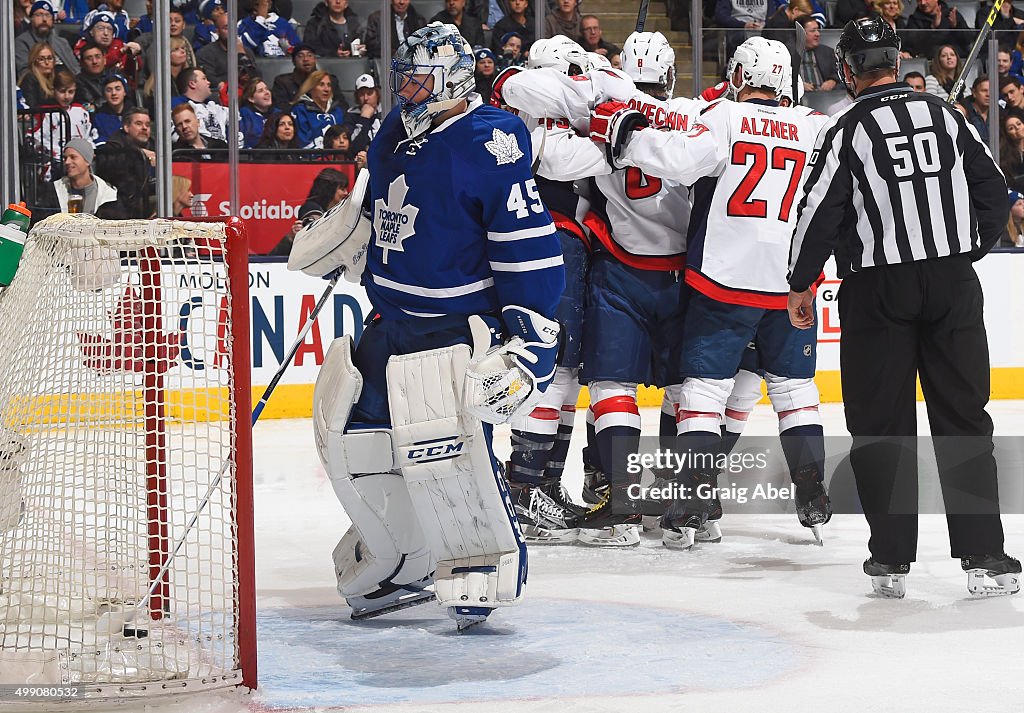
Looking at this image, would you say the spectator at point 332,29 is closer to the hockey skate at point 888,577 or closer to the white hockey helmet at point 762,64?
the white hockey helmet at point 762,64

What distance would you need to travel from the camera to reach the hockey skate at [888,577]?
3.44 meters

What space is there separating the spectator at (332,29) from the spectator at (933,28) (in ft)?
10.8

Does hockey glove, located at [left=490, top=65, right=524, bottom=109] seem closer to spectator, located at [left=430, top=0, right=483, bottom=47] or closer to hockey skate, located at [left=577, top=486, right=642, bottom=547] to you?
hockey skate, located at [left=577, top=486, right=642, bottom=547]

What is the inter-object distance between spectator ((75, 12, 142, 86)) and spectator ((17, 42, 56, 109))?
24 centimetres

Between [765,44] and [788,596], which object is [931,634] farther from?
[765,44]

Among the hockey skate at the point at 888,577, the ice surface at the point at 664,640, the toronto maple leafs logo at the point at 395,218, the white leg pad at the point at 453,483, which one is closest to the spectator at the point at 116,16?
the ice surface at the point at 664,640

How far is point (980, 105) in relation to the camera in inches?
319

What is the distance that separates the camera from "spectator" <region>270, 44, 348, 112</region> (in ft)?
25.6

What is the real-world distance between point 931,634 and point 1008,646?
0.58 feet

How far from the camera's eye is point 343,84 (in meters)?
7.90

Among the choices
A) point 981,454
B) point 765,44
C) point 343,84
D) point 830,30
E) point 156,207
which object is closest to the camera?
point 981,454

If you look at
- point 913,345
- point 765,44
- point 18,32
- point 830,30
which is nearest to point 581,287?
point 765,44

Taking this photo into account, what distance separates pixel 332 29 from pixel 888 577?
5.41 m

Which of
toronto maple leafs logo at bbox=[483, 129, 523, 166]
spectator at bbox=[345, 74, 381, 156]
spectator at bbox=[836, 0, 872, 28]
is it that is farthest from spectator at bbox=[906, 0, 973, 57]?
toronto maple leafs logo at bbox=[483, 129, 523, 166]
